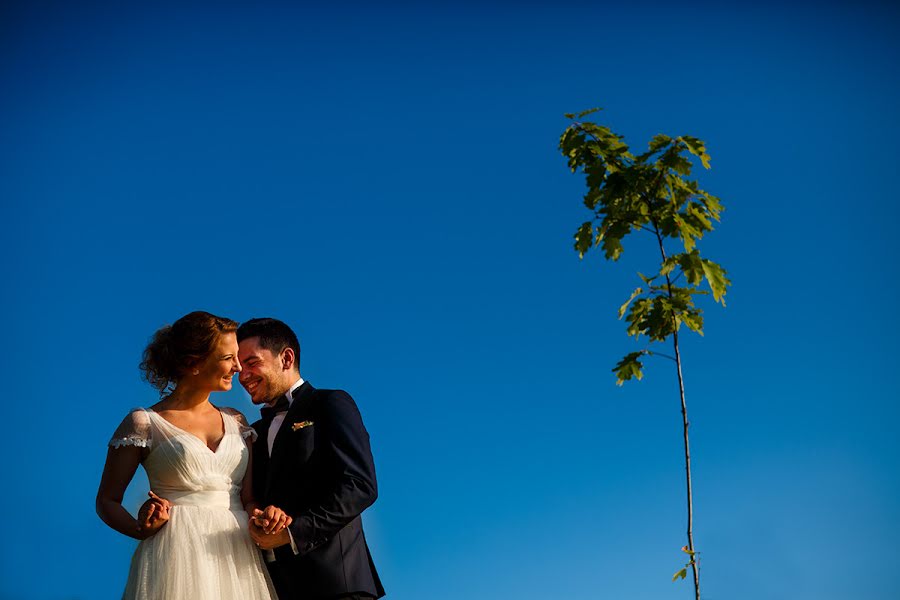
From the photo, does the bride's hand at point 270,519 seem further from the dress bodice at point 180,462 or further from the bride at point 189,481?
the dress bodice at point 180,462

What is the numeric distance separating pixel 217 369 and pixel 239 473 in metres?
0.63

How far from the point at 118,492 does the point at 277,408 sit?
3.57 feet

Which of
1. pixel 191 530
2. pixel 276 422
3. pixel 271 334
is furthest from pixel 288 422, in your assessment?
pixel 191 530

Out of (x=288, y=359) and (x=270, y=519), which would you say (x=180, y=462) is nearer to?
(x=270, y=519)

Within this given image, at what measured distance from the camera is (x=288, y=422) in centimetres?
552

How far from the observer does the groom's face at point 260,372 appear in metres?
5.72

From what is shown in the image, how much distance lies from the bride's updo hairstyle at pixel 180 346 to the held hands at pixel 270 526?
0.96 meters

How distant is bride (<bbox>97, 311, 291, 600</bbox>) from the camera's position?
16.4ft

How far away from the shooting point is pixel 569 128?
631 cm

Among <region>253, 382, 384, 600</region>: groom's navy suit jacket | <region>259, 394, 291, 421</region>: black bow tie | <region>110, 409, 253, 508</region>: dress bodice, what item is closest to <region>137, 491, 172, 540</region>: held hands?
<region>110, 409, 253, 508</region>: dress bodice

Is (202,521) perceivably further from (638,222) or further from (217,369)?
(638,222)

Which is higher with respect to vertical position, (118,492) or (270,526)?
(118,492)

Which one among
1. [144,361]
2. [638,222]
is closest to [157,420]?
[144,361]

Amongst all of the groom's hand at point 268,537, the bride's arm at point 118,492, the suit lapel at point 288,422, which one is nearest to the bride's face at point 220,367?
the suit lapel at point 288,422
